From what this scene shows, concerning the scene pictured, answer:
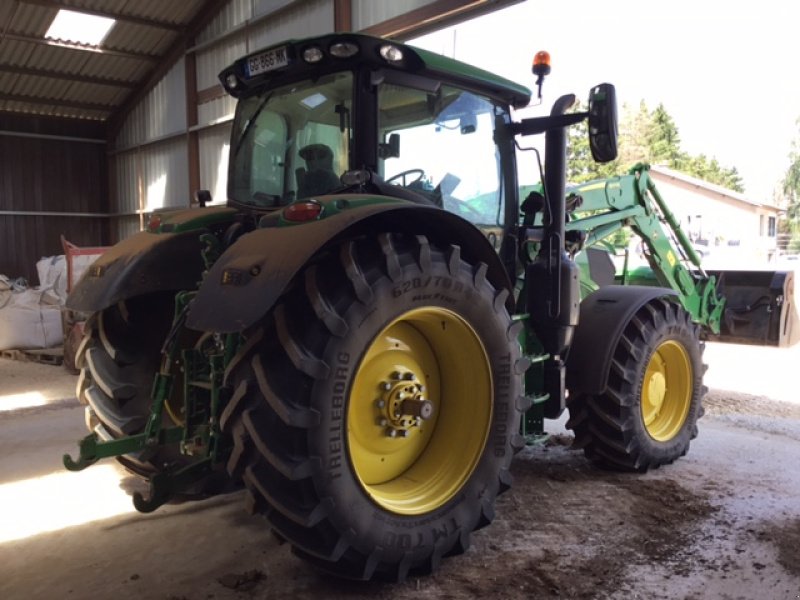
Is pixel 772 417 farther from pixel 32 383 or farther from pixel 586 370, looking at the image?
pixel 32 383

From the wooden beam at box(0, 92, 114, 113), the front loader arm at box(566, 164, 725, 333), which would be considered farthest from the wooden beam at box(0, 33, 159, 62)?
the front loader arm at box(566, 164, 725, 333)

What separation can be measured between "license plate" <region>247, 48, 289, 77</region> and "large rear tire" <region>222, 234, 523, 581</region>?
1182 millimetres

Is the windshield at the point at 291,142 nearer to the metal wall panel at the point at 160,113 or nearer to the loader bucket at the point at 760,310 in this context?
the loader bucket at the point at 760,310

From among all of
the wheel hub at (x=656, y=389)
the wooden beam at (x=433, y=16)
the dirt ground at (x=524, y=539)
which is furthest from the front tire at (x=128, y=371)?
the wooden beam at (x=433, y=16)

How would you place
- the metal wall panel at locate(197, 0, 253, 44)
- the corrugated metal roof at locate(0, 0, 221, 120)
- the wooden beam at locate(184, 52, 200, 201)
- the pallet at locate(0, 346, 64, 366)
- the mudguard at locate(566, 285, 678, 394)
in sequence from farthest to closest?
1. the wooden beam at locate(184, 52, 200, 201)
2. the corrugated metal roof at locate(0, 0, 221, 120)
3. the metal wall panel at locate(197, 0, 253, 44)
4. the pallet at locate(0, 346, 64, 366)
5. the mudguard at locate(566, 285, 678, 394)

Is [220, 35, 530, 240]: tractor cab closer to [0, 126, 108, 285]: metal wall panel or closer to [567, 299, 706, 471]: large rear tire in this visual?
[567, 299, 706, 471]: large rear tire

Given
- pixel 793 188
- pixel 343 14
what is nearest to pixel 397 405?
pixel 343 14

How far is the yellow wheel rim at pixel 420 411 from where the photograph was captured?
300 centimetres

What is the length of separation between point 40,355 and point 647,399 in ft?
27.0

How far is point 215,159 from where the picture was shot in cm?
1606

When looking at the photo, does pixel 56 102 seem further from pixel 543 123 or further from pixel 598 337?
pixel 598 337

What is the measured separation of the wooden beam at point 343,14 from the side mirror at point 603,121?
8.38 meters

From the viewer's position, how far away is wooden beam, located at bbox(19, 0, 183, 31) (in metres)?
14.3

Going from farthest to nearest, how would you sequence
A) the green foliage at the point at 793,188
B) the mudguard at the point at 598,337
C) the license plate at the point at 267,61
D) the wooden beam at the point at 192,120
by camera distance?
1. the green foliage at the point at 793,188
2. the wooden beam at the point at 192,120
3. the mudguard at the point at 598,337
4. the license plate at the point at 267,61
